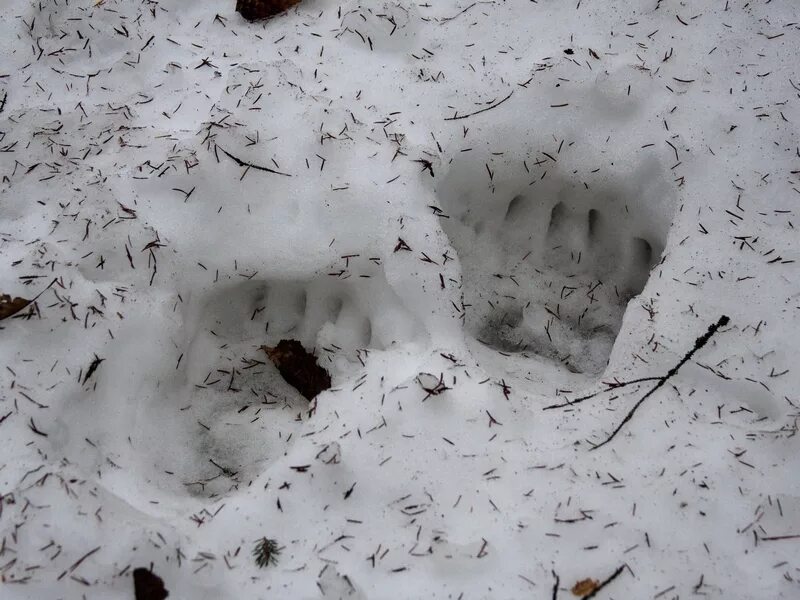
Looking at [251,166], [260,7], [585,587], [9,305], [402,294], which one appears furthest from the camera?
[260,7]

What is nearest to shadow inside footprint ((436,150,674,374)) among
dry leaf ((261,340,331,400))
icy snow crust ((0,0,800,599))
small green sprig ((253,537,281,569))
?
icy snow crust ((0,0,800,599))

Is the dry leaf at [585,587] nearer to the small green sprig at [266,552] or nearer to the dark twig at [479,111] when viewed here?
the small green sprig at [266,552]

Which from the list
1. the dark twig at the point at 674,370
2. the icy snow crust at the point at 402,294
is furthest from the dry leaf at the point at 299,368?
the dark twig at the point at 674,370

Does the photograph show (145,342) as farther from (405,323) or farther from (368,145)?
(368,145)

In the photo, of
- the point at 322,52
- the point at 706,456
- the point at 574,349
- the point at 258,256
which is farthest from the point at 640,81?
the point at 258,256

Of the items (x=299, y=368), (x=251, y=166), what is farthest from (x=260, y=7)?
(x=299, y=368)

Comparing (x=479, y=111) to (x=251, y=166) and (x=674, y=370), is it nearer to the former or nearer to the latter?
(x=251, y=166)
